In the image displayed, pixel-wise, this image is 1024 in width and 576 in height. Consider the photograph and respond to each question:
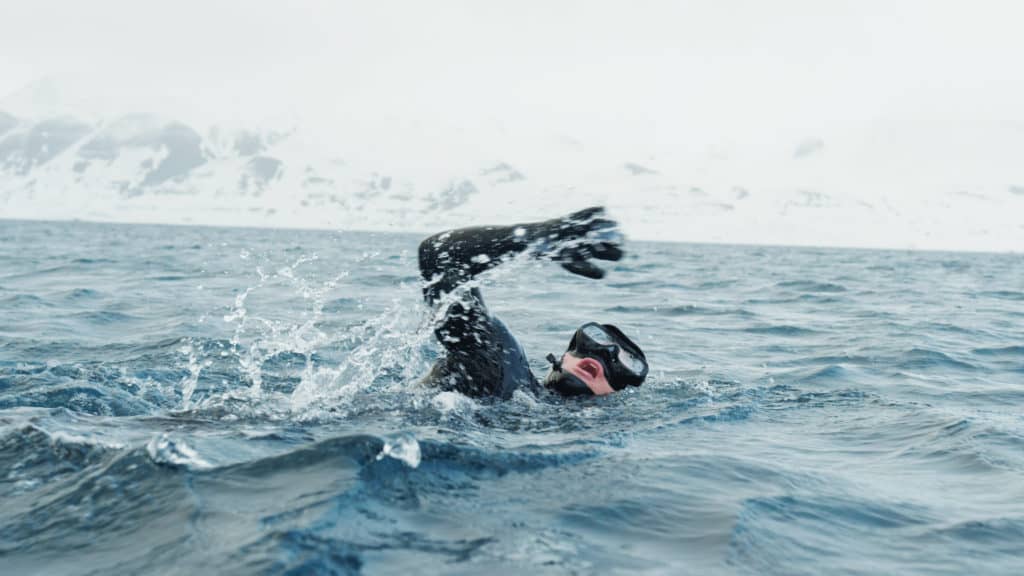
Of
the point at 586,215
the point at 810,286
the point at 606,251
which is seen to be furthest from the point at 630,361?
the point at 810,286

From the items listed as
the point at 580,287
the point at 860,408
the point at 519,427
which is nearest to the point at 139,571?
the point at 519,427

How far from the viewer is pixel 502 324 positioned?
5.87 m

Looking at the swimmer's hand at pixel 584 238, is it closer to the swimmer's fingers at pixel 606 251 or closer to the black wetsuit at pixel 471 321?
the swimmer's fingers at pixel 606 251

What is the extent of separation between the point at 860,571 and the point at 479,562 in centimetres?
155

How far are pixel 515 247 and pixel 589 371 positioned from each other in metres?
1.38

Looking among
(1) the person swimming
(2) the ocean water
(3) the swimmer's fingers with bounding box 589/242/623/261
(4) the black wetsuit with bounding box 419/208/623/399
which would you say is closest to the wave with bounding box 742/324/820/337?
(2) the ocean water

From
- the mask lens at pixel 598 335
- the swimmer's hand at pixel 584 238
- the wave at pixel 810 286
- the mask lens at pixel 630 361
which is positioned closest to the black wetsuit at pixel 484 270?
the swimmer's hand at pixel 584 238

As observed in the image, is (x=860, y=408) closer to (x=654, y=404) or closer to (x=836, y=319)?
(x=654, y=404)

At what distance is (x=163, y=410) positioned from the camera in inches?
277

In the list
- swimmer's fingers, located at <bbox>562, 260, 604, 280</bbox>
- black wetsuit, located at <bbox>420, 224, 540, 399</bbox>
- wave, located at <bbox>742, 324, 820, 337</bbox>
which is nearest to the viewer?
swimmer's fingers, located at <bbox>562, 260, 604, 280</bbox>

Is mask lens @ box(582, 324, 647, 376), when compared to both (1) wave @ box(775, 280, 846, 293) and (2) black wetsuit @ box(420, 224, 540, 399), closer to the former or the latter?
(2) black wetsuit @ box(420, 224, 540, 399)

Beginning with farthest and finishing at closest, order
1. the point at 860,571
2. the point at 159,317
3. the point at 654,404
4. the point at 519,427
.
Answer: the point at 159,317, the point at 654,404, the point at 519,427, the point at 860,571

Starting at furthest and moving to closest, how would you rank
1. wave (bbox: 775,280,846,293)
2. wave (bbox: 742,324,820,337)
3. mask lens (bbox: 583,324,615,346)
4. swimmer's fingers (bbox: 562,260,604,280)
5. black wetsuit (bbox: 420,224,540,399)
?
wave (bbox: 775,280,846,293), wave (bbox: 742,324,820,337), mask lens (bbox: 583,324,615,346), black wetsuit (bbox: 420,224,540,399), swimmer's fingers (bbox: 562,260,604,280)

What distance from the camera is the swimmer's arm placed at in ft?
16.9
